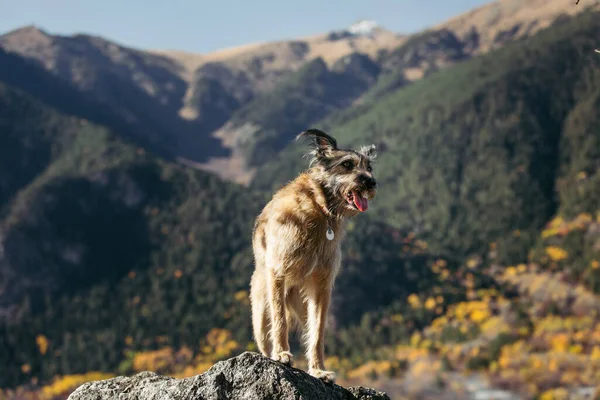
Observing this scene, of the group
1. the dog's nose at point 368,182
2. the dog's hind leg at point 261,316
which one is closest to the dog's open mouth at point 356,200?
the dog's nose at point 368,182

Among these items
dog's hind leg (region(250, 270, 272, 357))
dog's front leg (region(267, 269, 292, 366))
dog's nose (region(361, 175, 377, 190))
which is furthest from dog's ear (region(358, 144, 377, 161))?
dog's hind leg (region(250, 270, 272, 357))

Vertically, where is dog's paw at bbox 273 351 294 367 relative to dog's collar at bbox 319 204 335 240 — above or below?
below

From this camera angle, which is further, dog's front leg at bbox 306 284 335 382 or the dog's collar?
the dog's collar

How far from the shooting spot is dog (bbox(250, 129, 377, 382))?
519 inches

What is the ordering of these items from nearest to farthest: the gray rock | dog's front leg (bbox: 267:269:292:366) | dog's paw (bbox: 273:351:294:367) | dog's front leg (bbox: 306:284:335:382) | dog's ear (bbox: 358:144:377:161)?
the gray rock < dog's paw (bbox: 273:351:294:367) < dog's front leg (bbox: 306:284:335:382) < dog's front leg (bbox: 267:269:292:366) < dog's ear (bbox: 358:144:377:161)

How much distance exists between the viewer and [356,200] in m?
13.0

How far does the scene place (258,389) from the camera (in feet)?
32.1

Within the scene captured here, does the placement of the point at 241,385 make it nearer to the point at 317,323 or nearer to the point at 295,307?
the point at 317,323

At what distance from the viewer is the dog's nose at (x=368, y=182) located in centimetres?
1298

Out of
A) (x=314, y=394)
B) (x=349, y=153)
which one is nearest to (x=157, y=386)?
(x=314, y=394)

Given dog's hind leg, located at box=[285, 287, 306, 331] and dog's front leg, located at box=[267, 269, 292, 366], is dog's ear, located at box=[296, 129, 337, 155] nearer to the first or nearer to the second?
dog's front leg, located at box=[267, 269, 292, 366]

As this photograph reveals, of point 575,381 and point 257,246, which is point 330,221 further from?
point 575,381

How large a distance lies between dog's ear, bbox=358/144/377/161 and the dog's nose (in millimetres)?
975

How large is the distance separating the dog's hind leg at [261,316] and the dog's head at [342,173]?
2.76 m
